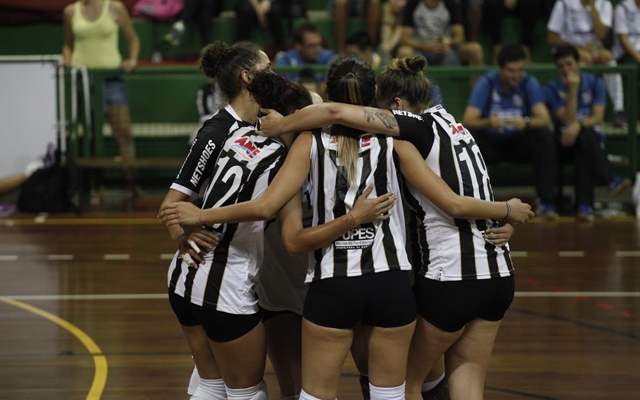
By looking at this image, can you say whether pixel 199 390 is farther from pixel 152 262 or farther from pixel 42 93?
pixel 42 93

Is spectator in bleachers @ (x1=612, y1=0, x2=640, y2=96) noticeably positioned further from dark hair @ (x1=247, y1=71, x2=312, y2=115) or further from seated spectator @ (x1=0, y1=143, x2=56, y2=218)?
dark hair @ (x1=247, y1=71, x2=312, y2=115)

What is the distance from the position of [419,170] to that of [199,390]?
4.30 ft

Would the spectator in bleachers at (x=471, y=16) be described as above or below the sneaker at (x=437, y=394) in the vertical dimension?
above

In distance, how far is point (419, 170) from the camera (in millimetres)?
3998

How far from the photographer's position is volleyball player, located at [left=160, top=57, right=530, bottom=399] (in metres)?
3.89

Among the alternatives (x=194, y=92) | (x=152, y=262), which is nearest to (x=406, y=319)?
(x=152, y=262)

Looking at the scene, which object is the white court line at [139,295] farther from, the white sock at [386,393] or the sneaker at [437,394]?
the white sock at [386,393]

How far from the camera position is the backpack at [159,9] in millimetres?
12664

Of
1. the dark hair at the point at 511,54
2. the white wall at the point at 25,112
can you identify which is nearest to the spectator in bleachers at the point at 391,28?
the dark hair at the point at 511,54

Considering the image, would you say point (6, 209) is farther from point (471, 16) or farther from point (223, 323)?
point (223, 323)

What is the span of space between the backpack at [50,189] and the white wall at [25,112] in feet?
0.89

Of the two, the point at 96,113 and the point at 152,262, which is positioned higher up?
the point at 96,113

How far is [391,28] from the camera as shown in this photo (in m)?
12.4

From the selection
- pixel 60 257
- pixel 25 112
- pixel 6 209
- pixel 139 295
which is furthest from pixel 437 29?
pixel 139 295
